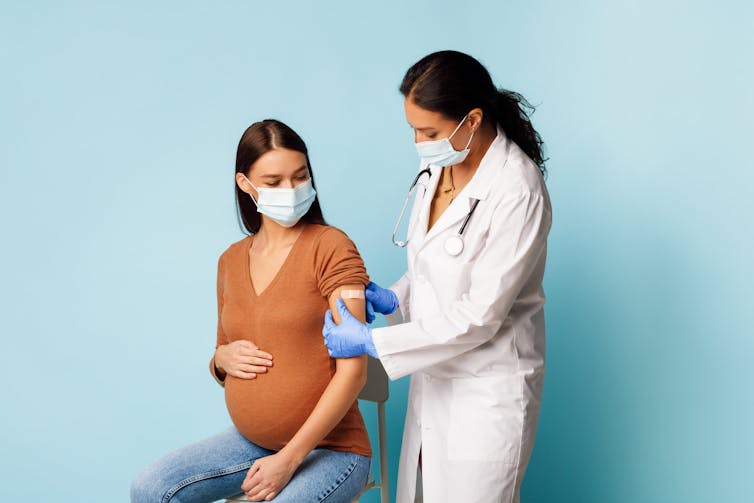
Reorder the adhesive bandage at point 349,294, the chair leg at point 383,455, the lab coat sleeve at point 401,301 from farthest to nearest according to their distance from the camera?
1. the chair leg at point 383,455
2. the lab coat sleeve at point 401,301
3. the adhesive bandage at point 349,294

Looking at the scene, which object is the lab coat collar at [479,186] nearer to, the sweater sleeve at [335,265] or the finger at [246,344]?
the sweater sleeve at [335,265]

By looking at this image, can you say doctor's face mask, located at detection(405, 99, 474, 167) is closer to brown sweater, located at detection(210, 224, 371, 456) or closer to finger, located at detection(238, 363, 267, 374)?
brown sweater, located at detection(210, 224, 371, 456)

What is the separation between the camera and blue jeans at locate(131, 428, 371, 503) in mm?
1645

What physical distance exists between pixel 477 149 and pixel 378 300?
1.23 feet

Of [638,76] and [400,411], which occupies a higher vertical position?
[638,76]

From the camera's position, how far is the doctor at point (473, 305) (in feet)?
5.32

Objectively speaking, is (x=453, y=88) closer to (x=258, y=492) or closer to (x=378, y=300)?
(x=378, y=300)

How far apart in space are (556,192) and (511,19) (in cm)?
56

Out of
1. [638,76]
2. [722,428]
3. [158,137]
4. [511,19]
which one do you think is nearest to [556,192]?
[638,76]

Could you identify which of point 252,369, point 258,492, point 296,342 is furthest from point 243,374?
point 258,492

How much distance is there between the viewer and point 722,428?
211 centimetres

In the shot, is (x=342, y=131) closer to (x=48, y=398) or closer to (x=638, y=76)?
(x=638, y=76)

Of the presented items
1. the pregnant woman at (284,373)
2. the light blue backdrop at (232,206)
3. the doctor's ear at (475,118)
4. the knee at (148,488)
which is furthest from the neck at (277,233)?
the light blue backdrop at (232,206)

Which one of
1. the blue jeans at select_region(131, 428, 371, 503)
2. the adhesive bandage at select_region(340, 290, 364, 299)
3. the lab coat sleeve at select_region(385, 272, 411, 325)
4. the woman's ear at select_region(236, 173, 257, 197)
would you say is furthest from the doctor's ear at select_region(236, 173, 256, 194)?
the blue jeans at select_region(131, 428, 371, 503)
